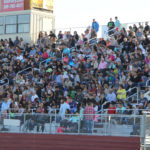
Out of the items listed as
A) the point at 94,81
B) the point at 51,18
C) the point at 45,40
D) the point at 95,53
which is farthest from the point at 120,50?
the point at 51,18

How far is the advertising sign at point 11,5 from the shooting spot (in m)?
34.9

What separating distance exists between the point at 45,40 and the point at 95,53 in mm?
5653

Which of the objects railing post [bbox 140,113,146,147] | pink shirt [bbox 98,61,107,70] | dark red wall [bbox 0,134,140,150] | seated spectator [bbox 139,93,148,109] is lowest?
dark red wall [bbox 0,134,140,150]

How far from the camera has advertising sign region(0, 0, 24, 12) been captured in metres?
34.9

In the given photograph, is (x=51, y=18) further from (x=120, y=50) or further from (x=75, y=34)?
(x=120, y=50)

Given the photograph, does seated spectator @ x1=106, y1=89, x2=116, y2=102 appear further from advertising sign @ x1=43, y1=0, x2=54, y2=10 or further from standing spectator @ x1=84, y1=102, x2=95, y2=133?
advertising sign @ x1=43, y1=0, x2=54, y2=10

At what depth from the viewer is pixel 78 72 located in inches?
1004

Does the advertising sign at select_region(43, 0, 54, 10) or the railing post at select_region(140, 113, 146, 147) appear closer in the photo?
the railing post at select_region(140, 113, 146, 147)

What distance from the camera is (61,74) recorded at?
84.1 ft

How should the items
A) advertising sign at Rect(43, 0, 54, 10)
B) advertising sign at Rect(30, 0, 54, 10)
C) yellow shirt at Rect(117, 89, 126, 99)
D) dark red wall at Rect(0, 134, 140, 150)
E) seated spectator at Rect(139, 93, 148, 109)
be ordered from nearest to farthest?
dark red wall at Rect(0, 134, 140, 150), seated spectator at Rect(139, 93, 148, 109), yellow shirt at Rect(117, 89, 126, 99), advertising sign at Rect(30, 0, 54, 10), advertising sign at Rect(43, 0, 54, 10)

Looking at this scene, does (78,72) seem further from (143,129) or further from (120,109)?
(143,129)

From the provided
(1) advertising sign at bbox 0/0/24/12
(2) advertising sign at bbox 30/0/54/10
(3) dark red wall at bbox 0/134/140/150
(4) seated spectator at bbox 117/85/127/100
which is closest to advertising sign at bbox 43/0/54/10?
(2) advertising sign at bbox 30/0/54/10

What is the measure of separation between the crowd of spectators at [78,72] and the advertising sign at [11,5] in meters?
4.80

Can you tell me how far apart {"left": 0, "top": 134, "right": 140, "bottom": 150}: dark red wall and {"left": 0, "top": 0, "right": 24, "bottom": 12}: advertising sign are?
579 inches
